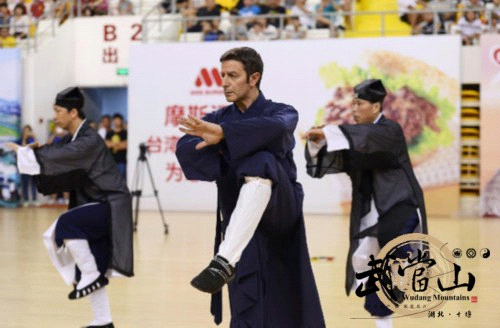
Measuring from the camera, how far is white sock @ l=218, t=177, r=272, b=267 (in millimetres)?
4945

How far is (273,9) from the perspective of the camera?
65.2ft

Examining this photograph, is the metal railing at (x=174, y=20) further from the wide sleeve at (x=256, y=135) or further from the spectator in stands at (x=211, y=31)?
the wide sleeve at (x=256, y=135)

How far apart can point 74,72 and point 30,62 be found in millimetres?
923

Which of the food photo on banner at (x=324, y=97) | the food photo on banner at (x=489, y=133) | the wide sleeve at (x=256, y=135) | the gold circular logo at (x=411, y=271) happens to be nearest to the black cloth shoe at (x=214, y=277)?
the wide sleeve at (x=256, y=135)

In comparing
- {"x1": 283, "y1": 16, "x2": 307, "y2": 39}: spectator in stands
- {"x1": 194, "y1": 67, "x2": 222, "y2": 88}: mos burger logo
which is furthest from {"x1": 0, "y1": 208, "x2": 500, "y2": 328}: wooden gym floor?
{"x1": 283, "y1": 16, "x2": 307, "y2": 39}: spectator in stands

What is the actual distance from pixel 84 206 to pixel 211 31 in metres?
13.0

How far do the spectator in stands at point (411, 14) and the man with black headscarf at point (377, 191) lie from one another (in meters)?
12.6

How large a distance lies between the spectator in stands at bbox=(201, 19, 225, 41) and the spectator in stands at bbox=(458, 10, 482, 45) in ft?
14.9

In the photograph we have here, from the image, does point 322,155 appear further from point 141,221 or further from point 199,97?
point 199,97

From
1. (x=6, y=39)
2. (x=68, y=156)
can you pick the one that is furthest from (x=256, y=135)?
(x=6, y=39)

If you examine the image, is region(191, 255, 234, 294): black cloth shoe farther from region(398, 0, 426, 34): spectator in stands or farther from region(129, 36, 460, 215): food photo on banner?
region(398, 0, 426, 34): spectator in stands

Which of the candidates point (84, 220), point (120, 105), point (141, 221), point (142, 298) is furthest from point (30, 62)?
point (84, 220)

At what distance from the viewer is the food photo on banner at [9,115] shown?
20766 millimetres

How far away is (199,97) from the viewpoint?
65.3 feet
